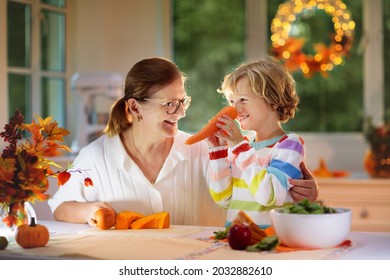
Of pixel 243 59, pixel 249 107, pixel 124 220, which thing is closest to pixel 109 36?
pixel 243 59

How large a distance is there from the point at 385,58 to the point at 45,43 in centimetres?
134

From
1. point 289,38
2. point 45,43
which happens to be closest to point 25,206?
point 45,43

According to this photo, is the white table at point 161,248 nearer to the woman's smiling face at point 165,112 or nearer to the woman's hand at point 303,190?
the woman's hand at point 303,190

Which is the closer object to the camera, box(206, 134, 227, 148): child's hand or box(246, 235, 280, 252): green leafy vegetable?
box(246, 235, 280, 252): green leafy vegetable

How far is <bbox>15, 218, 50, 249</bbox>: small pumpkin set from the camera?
126 cm

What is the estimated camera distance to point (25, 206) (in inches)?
53.0

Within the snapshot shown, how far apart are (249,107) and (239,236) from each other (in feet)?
1.34

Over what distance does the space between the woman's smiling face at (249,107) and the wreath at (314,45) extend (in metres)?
1.46

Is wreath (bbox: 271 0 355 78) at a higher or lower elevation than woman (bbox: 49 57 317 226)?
higher

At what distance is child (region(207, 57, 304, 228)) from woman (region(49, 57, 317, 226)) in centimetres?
15

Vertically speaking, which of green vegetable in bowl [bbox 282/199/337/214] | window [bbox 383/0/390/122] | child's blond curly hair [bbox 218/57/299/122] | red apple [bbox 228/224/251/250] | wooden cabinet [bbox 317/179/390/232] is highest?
window [bbox 383/0/390/122]

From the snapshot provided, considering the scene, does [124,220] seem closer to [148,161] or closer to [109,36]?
[148,161]

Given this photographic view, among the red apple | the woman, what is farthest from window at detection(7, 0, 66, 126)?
the red apple

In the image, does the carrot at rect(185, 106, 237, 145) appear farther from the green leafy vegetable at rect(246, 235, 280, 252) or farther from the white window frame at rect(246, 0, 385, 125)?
the white window frame at rect(246, 0, 385, 125)
